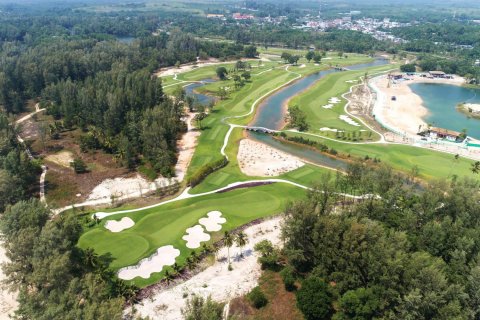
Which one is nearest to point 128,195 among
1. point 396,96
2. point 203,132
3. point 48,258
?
point 48,258

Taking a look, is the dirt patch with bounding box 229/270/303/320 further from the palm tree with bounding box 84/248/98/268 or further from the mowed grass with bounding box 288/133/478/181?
the mowed grass with bounding box 288/133/478/181

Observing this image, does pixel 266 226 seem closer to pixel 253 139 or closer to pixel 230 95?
pixel 253 139

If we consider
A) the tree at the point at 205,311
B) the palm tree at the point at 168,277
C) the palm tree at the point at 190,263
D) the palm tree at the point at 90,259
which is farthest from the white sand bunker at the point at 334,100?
the tree at the point at 205,311

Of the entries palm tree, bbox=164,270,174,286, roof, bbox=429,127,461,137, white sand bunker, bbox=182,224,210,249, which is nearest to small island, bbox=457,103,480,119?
roof, bbox=429,127,461,137

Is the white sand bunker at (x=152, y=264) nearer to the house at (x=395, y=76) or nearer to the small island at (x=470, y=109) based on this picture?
the small island at (x=470, y=109)

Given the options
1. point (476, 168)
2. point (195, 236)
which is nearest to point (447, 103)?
point (476, 168)
